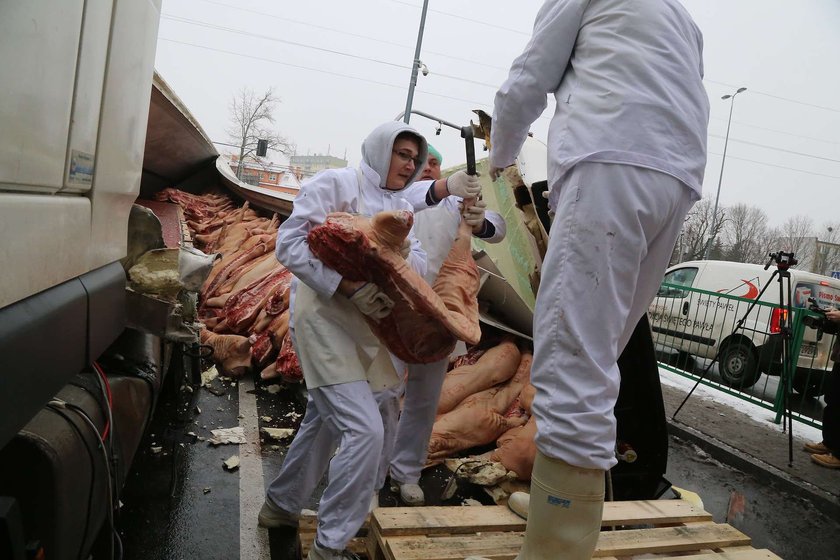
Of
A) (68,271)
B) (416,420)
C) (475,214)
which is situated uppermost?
(475,214)

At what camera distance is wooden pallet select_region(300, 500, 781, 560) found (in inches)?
86.3

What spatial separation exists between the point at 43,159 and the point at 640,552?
2.57 m

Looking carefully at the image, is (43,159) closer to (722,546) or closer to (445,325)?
(445,325)

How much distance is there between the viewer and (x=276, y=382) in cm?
503

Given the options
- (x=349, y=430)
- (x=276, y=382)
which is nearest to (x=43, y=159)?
(x=349, y=430)

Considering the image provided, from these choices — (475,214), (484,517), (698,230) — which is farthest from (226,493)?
(698,230)

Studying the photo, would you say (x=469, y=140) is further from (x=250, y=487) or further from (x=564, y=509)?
(x=250, y=487)

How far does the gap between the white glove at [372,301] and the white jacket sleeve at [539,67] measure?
2.84 ft

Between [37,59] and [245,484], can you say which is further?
[245,484]

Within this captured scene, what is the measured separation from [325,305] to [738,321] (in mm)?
7688

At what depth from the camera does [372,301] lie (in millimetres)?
2484

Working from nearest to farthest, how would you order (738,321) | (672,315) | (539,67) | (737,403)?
(539,67) < (737,403) < (738,321) < (672,315)

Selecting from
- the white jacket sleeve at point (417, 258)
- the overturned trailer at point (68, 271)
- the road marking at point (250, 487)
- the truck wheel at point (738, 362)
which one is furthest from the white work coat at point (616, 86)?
the truck wheel at point (738, 362)

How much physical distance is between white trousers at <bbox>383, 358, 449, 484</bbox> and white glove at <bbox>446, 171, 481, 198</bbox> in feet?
3.29
